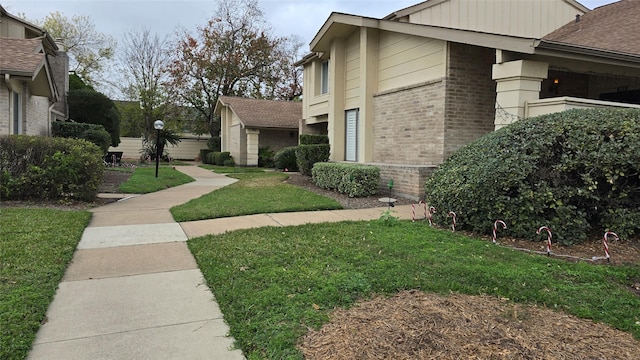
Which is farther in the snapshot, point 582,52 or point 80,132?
point 80,132

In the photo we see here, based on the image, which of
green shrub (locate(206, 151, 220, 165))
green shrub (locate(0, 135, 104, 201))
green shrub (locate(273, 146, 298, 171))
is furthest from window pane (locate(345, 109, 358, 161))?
green shrub (locate(206, 151, 220, 165))

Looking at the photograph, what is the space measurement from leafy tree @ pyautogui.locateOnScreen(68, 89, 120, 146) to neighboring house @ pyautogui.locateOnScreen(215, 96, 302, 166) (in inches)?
278

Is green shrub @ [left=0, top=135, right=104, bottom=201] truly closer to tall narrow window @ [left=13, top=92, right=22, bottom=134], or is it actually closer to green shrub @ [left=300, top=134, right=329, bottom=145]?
tall narrow window @ [left=13, top=92, right=22, bottom=134]

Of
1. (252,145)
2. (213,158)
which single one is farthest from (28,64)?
(213,158)

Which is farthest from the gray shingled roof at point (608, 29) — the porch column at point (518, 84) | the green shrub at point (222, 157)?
the green shrub at point (222, 157)

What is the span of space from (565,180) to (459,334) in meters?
4.14

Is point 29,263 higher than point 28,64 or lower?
lower

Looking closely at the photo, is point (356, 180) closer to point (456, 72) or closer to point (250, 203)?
point (250, 203)

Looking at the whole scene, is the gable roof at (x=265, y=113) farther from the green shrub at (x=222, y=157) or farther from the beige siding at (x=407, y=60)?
the beige siding at (x=407, y=60)

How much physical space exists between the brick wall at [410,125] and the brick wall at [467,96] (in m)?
0.22

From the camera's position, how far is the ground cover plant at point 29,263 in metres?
3.34

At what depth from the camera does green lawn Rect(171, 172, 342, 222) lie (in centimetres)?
862

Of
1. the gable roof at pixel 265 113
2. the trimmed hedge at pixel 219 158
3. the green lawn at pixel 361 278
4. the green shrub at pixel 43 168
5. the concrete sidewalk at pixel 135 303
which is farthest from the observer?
the trimmed hedge at pixel 219 158

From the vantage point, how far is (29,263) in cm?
491
